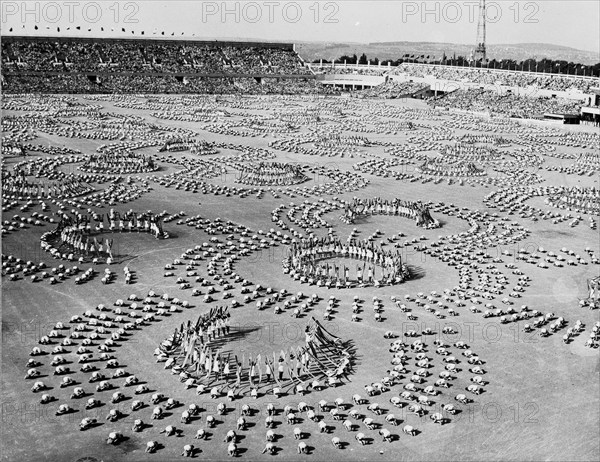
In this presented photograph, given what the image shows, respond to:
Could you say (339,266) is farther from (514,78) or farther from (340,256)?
(514,78)

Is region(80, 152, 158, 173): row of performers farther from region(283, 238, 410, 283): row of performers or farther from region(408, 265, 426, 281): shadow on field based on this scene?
region(408, 265, 426, 281): shadow on field

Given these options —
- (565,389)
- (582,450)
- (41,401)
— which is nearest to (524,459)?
(582,450)

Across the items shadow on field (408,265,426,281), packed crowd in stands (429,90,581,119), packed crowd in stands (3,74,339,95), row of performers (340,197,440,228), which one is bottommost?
shadow on field (408,265,426,281)

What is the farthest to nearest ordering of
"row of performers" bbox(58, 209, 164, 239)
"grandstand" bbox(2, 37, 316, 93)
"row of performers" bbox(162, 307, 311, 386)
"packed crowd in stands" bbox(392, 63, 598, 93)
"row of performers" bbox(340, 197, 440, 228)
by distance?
1. "grandstand" bbox(2, 37, 316, 93)
2. "packed crowd in stands" bbox(392, 63, 598, 93)
3. "row of performers" bbox(340, 197, 440, 228)
4. "row of performers" bbox(58, 209, 164, 239)
5. "row of performers" bbox(162, 307, 311, 386)

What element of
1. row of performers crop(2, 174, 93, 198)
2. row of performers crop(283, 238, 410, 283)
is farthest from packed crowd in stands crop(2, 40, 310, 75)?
row of performers crop(283, 238, 410, 283)

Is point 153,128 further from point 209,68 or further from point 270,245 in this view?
point 209,68

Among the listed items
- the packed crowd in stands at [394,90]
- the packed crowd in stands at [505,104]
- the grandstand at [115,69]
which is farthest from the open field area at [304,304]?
the packed crowd in stands at [394,90]

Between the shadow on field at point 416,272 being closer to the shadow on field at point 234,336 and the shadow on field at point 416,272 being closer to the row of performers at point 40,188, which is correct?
the shadow on field at point 234,336
